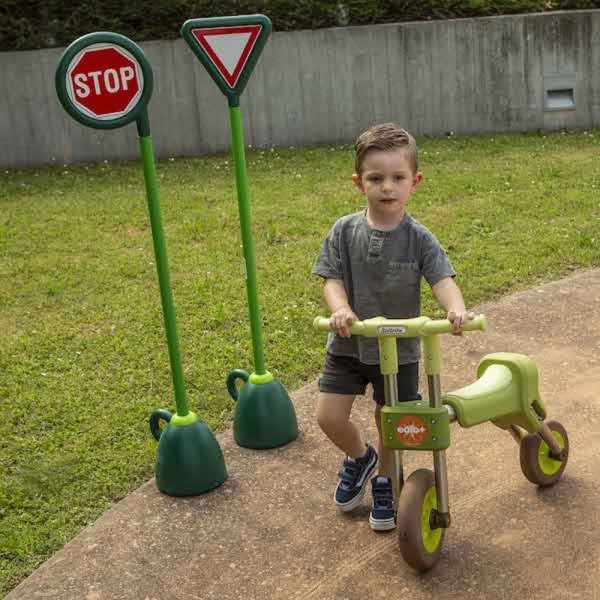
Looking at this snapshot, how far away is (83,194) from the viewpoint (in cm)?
927

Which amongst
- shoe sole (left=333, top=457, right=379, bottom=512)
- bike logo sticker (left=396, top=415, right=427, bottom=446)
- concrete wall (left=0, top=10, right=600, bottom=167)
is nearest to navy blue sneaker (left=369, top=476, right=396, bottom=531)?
shoe sole (left=333, top=457, right=379, bottom=512)

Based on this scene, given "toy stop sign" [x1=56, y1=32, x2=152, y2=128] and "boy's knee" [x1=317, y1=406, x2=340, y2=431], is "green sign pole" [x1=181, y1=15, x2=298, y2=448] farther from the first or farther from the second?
"boy's knee" [x1=317, y1=406, x2=340, y2=431]

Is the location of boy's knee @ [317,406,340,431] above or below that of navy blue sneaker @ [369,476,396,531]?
above

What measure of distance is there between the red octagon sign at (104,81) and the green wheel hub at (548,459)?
2.00 metres

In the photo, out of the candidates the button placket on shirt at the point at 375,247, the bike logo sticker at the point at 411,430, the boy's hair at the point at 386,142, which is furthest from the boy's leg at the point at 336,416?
the boy's hair at the point at 386,142

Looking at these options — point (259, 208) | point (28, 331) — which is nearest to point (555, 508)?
point (28, 331)

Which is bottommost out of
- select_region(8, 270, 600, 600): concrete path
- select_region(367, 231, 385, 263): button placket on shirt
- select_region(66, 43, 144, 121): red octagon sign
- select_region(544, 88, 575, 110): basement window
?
select_region(8, 270, 600, 600): concrete path

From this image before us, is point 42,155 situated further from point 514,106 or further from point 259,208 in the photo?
point 514,106

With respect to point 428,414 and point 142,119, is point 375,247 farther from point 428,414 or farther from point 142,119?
point 142,119

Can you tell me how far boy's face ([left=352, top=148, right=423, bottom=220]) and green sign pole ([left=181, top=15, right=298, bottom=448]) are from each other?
767mm

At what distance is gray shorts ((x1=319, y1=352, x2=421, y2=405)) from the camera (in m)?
3.54

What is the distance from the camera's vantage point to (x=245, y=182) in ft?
13.3

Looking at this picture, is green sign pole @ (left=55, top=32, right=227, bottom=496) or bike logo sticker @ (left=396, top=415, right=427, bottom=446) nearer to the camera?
bike logo sticker @ (left=396, top=415, right=427, bottom=446)

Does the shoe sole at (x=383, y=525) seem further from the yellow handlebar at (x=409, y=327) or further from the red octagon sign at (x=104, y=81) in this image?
the red octagon sign at (x=104, y=81)
